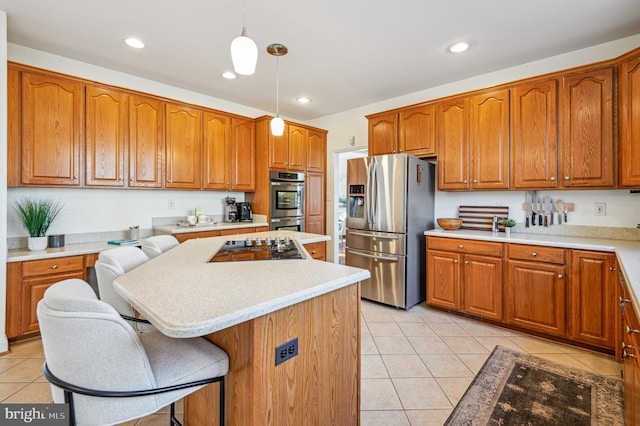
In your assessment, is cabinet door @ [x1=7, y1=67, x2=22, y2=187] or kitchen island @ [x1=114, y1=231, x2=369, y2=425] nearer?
kitchen island @ [x1=114, y1=231, x2=369, y2=425]

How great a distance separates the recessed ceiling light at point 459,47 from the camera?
2779mm

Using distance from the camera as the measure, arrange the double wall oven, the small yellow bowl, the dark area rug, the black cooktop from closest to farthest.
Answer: the dark area rug, the black cooktop, the small yellow bowl, the double wall oven

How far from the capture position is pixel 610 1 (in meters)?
2.19

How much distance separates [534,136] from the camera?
9.50ft

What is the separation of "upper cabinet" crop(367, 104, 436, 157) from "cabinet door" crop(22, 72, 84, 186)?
327 centimetres

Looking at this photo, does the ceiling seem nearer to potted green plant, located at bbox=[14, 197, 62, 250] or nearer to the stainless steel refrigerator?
the stainless steel refrigerator

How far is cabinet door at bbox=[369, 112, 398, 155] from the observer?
152 inches

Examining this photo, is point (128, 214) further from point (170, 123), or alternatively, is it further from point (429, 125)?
point (429, 125)

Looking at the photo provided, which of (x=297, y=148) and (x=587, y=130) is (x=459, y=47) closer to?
(x=587, y=130)

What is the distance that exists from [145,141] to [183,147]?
1.40 ft

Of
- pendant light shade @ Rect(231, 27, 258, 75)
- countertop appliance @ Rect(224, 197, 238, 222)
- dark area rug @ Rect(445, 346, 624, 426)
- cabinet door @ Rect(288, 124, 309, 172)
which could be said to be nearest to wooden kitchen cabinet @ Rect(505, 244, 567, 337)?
dark area rug @ Rect(445, 346, 624, 426)

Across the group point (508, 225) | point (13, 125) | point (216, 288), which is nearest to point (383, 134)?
point (508, 225)

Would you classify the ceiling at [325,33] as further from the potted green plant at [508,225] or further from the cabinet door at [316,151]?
the potted green plant at [508,225]

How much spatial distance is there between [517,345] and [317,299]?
7.64ft
